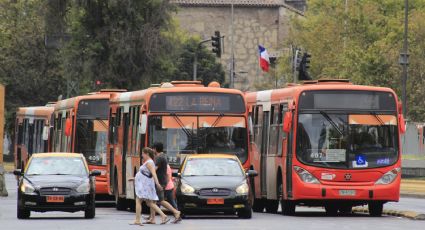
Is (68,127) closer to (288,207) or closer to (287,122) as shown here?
(288,207)

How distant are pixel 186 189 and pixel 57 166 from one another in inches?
125

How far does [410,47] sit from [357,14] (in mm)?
4102

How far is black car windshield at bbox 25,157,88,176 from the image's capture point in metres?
31.4

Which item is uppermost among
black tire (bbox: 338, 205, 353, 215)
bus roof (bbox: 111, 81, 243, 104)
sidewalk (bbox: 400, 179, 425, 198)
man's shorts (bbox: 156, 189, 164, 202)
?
bus roof (bbox: 111, 81, 243, 104)

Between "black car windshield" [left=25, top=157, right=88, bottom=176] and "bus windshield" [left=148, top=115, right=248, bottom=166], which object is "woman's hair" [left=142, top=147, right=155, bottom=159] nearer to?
"black car windshield" [left=25, top=157, right=88, bottom=176]

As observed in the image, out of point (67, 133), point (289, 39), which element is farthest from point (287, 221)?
point (289, 39)

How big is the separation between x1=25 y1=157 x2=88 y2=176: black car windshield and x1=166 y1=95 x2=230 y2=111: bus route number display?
2783mm

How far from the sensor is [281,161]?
33.6 m

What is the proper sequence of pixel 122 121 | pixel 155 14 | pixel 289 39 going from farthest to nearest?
pixel 289 39 → pixel 155 14 → pixel 122 121

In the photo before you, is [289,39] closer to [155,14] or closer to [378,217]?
[155,14]

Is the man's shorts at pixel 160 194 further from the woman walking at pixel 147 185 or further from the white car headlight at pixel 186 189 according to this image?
the white car headlight at pixel 186 189

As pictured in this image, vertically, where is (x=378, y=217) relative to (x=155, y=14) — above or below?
below

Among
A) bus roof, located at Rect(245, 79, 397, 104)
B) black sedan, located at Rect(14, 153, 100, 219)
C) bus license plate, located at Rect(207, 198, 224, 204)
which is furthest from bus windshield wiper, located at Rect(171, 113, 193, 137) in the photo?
bus license plate, located at Rect(207, 198, 224, 204)

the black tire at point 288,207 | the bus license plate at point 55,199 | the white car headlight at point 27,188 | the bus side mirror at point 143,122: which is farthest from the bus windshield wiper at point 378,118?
the white car headlight at point 27,188
